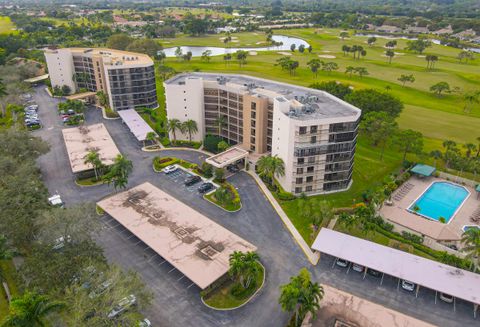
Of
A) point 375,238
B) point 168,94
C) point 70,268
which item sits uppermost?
point 168,94

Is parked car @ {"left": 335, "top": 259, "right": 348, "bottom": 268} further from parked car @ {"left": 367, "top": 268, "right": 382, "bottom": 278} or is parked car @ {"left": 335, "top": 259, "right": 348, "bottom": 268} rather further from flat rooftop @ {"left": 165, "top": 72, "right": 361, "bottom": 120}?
flat rooftop @ {"left": 165, "top": 72, "right": 361, "bottom": 120}

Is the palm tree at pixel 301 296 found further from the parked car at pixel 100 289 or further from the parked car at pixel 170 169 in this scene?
the parked car at pixel 170 169

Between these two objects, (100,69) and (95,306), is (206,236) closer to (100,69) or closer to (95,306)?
(95,306)

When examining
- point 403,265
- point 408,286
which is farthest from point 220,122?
point 408,286

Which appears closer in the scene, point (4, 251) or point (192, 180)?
point (4, 251)

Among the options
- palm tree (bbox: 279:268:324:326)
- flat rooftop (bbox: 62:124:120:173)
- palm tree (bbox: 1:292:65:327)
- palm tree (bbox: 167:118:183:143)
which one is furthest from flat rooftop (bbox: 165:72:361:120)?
palm tree (bbox: 1:292:65:327)

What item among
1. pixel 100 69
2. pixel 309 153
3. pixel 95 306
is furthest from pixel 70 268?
pixel 100 69

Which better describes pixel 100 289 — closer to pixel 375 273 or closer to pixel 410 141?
pixel 375 273

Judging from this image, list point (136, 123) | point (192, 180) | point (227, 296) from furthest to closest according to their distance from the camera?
point (136, 123), point (192, 180), point (227, 296)
